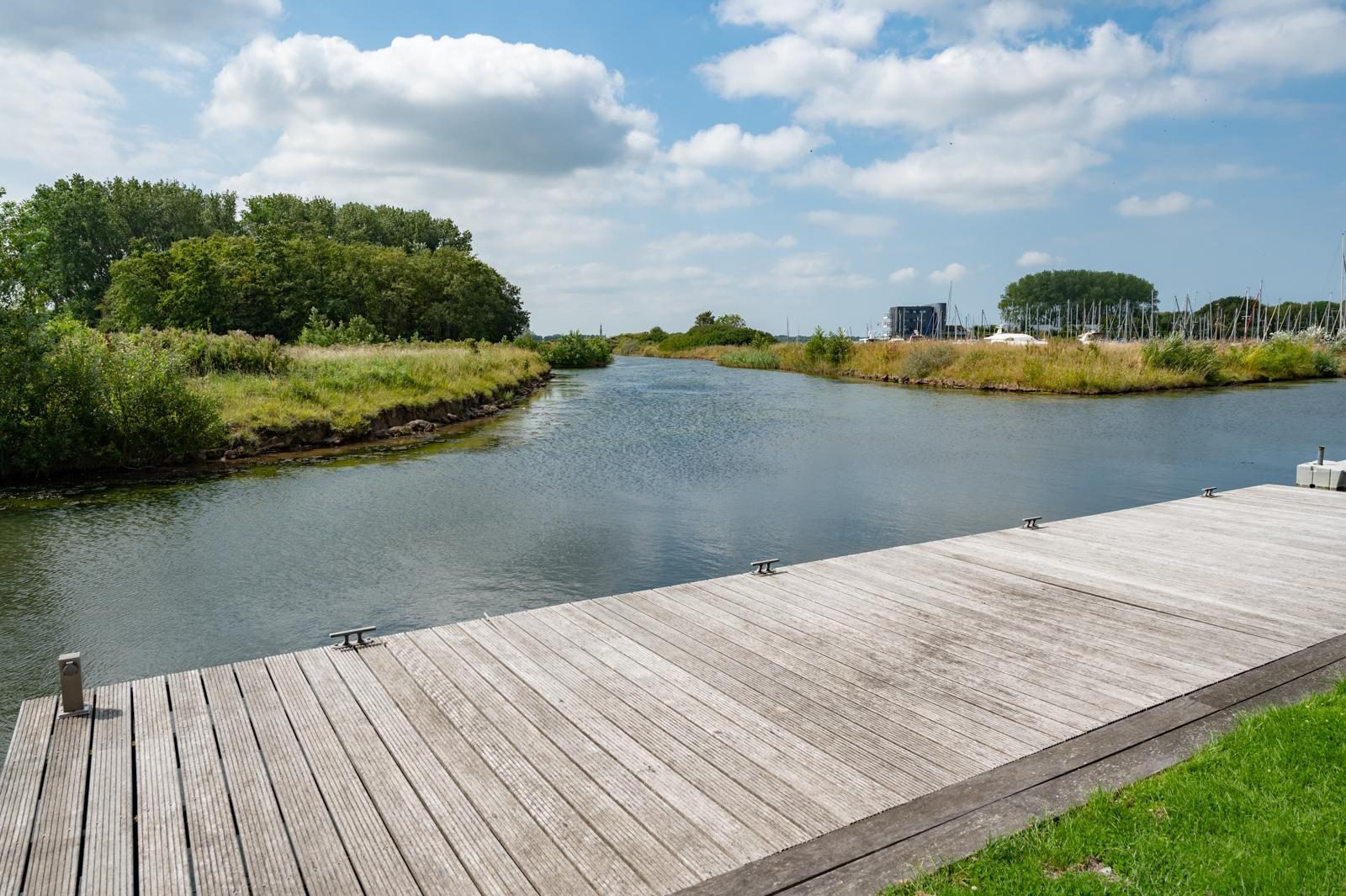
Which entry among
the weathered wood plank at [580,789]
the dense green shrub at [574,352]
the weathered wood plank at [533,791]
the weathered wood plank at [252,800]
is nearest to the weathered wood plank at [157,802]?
the weathered wood plank at [252,800]

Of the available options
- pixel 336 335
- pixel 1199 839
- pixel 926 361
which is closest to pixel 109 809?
pixel 1199 839

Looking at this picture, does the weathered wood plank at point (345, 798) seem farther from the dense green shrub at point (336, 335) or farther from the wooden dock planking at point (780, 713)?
the dense green shrub at point (336, 335)

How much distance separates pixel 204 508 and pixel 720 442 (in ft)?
35.9

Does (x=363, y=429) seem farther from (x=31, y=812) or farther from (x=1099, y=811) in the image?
(x=1099, y=811)

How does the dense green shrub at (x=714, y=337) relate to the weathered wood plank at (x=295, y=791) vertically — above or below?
above

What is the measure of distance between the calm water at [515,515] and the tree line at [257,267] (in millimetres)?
28315

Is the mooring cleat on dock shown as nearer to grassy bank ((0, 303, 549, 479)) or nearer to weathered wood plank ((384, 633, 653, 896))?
weathered wood plank ((384, 633, 653, 896))

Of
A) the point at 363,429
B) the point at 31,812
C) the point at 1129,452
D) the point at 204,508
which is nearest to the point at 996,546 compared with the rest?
the point at 31,812

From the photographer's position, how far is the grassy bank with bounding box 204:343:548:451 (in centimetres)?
1845

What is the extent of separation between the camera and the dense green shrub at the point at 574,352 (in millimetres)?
59656

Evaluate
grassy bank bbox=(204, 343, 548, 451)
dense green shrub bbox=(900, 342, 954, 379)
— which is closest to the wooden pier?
grassy bank bbox=(204, 343, 548, 451)

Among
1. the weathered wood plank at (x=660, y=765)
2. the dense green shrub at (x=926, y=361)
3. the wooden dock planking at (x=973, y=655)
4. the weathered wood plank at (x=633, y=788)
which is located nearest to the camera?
the weathered wood plank at (x=633, y=788)

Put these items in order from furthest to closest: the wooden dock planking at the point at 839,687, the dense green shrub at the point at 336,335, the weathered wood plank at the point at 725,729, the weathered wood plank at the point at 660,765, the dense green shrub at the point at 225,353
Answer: the dense green shrub at the point at 336,335
the dense green shrub at the point at 225,353
the wooden dock planking at the point at 839,687
the weathered wood plank at the point at 725,729
the weathered wood plank at the point at 660,765

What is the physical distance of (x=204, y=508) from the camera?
12.5m
